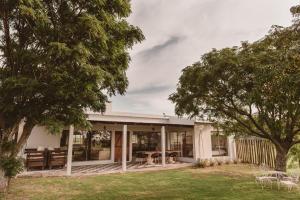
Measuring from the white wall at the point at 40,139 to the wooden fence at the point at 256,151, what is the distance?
14.8 metres

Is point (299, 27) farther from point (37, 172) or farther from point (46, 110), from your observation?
point (37, 172)

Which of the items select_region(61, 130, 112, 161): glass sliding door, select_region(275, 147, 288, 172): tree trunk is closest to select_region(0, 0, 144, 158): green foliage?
select_region(61, 130, 112, 161): glass sliding door

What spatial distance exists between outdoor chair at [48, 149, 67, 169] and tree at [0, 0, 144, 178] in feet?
14.0

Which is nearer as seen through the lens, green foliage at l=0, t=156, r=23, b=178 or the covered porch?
green foliage at l=0, t=156, r=23, b=178

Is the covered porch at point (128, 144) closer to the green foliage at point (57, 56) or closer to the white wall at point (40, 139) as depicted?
the white wall at point (40, 139)

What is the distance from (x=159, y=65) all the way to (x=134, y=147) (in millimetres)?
7284

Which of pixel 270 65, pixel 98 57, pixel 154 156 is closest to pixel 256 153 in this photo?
pixel 154 156

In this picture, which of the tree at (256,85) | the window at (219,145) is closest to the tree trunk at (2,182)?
the tree at (256,85)

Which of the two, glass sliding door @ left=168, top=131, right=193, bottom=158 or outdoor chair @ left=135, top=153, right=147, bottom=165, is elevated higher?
glass sliding door @ left=168, top=131, right=193, bottom=158

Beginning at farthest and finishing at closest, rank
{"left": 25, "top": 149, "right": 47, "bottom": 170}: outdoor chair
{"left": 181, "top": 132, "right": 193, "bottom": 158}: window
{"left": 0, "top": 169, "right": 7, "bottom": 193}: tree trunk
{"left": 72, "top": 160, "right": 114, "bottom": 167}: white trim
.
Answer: {"left": 181, "top": 132, "right": 193, "bottom": 158}: window < {"left": 72, "top": 160, "right": 114, "bottom": 167}: white trim < {"left": 25, "top": 149, "right": 47, "bottom": 170}: outdoor chair < {"left": 0, "top": 169, "right": 7, "bottom": 193}: tree trunk

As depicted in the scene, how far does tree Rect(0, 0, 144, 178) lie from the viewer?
22.9 feet

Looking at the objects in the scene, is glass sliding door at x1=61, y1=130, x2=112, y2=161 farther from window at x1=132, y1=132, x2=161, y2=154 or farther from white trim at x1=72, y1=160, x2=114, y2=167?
window at x1=132, y1=132, x2=161, y2=154

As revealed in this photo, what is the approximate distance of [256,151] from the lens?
17.6 metres

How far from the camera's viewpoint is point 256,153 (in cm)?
1761
